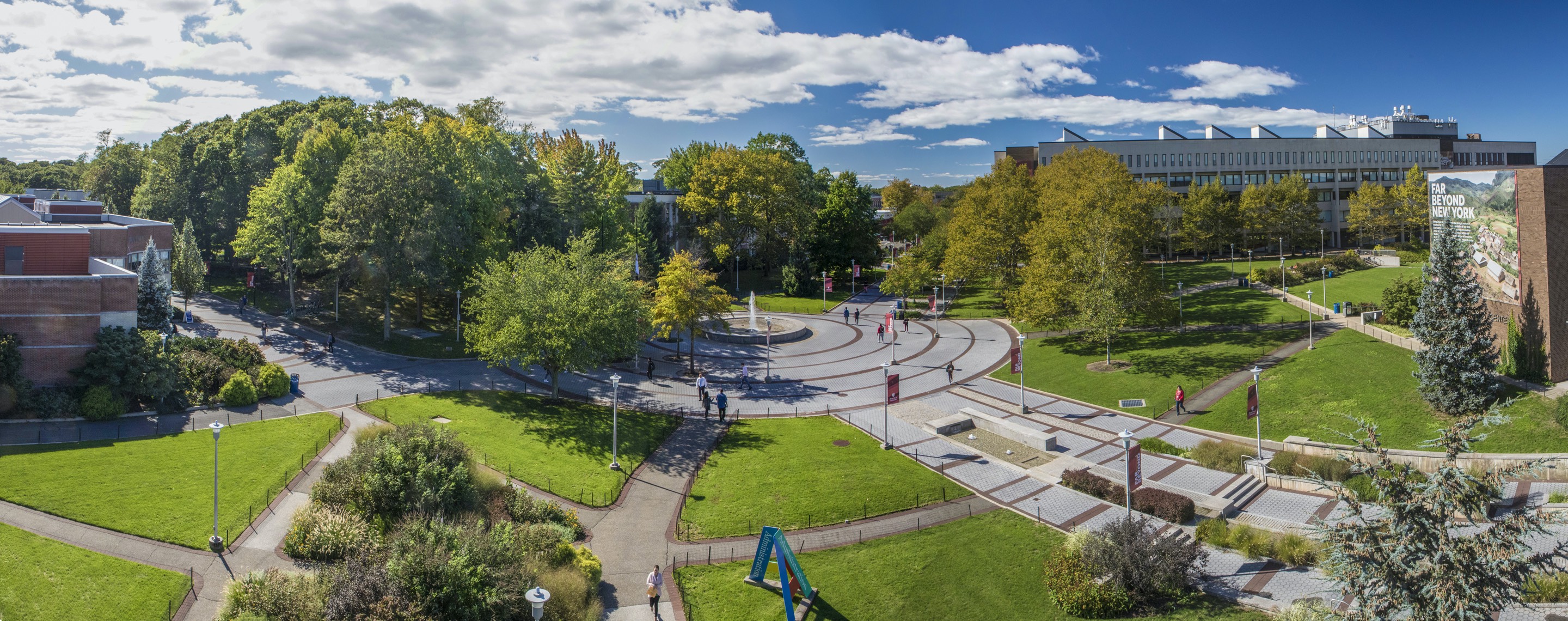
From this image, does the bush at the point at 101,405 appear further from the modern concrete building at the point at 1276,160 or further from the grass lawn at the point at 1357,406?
the modern concrete building at the point at 1276,160

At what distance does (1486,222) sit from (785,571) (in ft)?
119

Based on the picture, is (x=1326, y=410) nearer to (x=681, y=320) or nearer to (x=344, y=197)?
(x=681, y=320)

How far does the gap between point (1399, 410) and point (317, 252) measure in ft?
193

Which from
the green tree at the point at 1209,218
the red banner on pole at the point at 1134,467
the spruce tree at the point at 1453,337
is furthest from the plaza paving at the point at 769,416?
the green tree at the point at 1209,218

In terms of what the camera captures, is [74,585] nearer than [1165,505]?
Yes

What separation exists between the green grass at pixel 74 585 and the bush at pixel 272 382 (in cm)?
1550

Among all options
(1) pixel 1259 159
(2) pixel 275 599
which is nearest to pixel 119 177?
(2) pixel 275 599

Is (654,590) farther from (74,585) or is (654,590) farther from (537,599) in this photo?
(74,585)

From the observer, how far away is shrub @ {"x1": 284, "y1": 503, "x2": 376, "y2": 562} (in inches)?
869

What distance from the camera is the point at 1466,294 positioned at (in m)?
33.1

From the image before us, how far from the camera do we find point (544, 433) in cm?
3441

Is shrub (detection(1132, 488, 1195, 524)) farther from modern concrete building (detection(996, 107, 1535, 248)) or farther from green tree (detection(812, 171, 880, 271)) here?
modern concrete building (detection(996, 107, 1535, 248))

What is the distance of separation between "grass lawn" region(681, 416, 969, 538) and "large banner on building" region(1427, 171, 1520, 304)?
2571 cm

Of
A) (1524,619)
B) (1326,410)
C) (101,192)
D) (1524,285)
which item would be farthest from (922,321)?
(101,192)
